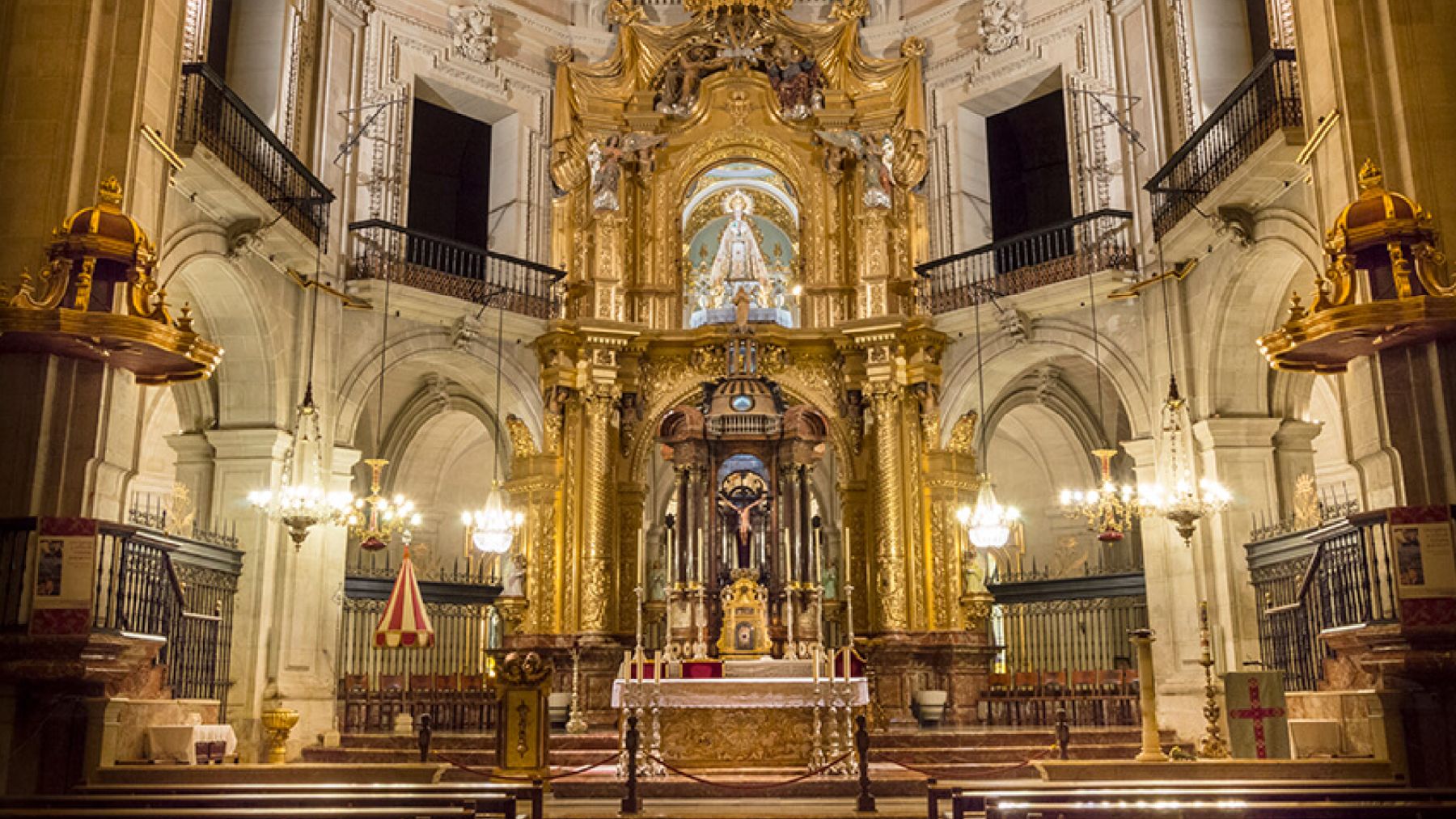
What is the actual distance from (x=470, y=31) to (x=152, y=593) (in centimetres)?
1057

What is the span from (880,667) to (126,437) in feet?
31.1

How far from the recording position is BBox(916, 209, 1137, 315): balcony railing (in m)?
15.3

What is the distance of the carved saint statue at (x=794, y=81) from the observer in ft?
58.4

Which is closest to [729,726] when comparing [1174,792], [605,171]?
[1174,792]

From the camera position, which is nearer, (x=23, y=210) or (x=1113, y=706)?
(x=23, y=210)

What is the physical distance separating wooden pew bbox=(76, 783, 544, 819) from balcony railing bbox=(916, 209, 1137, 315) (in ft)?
35.1

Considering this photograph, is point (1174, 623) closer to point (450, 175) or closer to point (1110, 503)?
point (1110, 503)

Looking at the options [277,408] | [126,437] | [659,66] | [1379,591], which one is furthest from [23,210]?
[659,66]

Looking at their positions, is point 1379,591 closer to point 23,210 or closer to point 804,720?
point 804,720

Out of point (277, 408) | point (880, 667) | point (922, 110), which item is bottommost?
point (880, 667)

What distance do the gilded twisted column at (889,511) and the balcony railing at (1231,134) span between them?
13.6ft

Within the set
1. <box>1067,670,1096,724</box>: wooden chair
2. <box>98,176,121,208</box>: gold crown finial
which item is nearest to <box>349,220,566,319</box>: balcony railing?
<box>98,176,121,208</box>: gold crown finial

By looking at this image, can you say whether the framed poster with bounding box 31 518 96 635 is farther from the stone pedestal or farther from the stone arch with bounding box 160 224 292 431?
the stone pedestal

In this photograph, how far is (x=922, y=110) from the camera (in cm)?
1762
